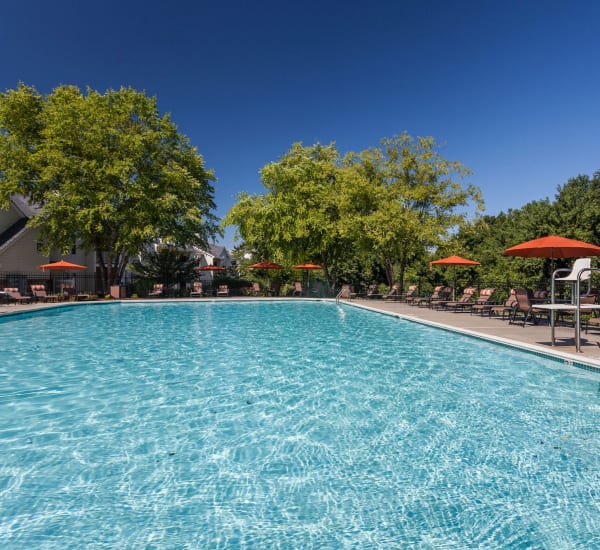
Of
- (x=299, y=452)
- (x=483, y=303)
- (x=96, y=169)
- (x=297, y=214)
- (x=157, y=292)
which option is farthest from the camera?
(x=297, y=214)

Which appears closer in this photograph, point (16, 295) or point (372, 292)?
point (16, 295)

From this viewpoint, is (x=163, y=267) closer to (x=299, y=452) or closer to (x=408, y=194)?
(x=408, y=194)

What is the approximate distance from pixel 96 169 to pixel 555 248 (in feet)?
86.4

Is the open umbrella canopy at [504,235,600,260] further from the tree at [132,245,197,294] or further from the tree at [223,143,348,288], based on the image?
the tree at [132,245,197,294]

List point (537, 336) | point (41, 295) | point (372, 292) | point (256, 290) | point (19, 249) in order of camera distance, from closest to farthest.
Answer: point (537, 336) → point (41, 295) → point (372, 292) → point (19, 249) → point (256, 290)

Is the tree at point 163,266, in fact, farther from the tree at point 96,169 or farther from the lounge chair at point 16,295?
the lounge chair at point 16,295

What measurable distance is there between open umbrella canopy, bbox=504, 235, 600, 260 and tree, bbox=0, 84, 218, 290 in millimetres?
Answer: 21741

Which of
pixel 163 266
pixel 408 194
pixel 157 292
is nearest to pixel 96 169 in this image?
pixel 163 266

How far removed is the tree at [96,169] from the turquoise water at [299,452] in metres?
19.0

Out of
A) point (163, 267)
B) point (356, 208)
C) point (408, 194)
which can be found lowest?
point (163, 267)

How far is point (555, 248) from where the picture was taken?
10.6 metres

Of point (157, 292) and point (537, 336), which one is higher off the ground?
point (157, 292)

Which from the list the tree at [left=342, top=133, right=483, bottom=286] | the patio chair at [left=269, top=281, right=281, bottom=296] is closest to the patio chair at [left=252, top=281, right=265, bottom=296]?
the patio chair at [left=269, top=281, right=281, bottom=296]

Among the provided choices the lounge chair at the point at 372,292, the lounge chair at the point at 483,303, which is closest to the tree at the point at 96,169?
the lounge chair at the point at 372,292
